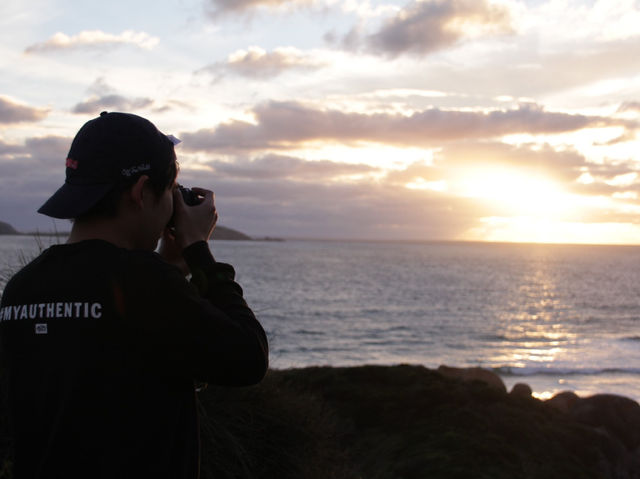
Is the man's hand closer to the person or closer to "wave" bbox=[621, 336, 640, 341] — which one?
the person

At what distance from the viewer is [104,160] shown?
1631 millimetres

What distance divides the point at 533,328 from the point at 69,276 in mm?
36256

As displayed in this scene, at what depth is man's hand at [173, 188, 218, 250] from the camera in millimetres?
1838

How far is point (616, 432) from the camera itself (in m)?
11.0

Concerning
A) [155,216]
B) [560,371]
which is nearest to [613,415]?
[560,371]

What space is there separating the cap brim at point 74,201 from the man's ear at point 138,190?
0.06 m

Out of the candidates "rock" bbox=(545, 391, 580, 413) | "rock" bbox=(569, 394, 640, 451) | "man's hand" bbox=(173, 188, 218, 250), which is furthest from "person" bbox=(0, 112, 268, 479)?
"rock" bbox=(545, 391, 580, 413)

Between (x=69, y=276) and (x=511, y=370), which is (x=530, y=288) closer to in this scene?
(x=511, y=370)

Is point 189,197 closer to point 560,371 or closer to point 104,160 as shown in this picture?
point 104,160

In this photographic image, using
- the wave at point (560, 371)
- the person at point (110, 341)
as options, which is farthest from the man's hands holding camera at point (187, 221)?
the wave at point (560, 371)

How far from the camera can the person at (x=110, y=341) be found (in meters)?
1.48

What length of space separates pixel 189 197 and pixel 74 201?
0.41 m

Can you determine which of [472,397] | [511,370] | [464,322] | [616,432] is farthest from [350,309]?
[472,397]

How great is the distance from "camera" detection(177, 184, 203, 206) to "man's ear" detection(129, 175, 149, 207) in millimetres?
255
